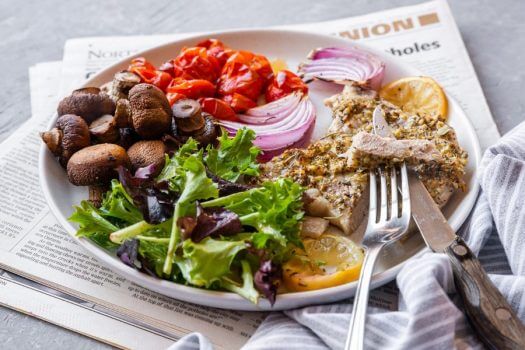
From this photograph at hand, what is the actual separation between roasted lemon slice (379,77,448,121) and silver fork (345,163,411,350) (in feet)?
2.32

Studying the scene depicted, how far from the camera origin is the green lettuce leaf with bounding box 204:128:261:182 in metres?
2.74

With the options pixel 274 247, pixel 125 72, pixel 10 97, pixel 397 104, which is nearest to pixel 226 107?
pixel 125 72

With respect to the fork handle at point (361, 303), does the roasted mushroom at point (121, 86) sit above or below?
above

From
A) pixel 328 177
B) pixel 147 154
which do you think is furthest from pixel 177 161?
pixel 328 177

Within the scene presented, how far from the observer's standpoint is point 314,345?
229 centimetres

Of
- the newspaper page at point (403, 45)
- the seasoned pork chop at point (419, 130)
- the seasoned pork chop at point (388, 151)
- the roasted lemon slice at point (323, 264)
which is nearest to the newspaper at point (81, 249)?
the newspaper page at point (403, 45)

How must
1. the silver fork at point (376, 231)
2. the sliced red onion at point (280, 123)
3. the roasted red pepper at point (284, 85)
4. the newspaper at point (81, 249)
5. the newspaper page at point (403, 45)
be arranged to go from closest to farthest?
1. the silver fork at point (376, 231)
2. the newspaper at point (81, 249)
3. the sliced red onion at point (280, 123)
4. the roasted red pepper at point (284, 85)
5. the newspaper page at point (403, 45)

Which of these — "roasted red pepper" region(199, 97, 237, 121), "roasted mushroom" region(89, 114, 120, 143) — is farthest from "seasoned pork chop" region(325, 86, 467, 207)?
"roasted mushroom" region(89, 114, 120, 143)

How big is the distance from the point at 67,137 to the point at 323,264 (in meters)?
1.39

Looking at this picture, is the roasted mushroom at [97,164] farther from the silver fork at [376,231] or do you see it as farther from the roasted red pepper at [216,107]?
the silver fork at [376,231]

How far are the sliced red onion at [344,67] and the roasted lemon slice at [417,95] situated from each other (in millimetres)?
106

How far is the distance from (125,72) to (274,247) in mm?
1477

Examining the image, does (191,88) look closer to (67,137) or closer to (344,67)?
(67,137)

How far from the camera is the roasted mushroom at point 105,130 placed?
9.70 ft
